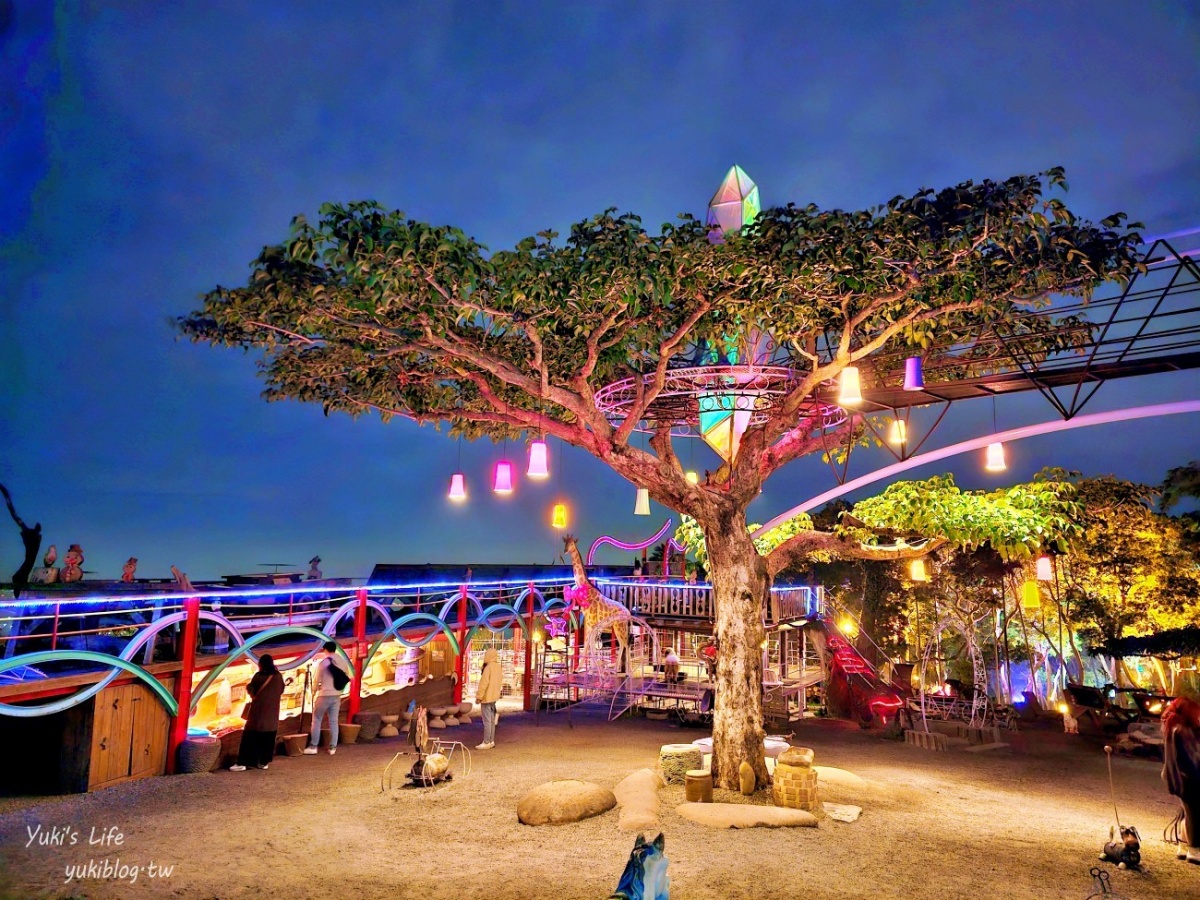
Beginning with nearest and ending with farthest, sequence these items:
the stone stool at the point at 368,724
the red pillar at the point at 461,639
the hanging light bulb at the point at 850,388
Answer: the hanging light bulb at the point at 850,388 < the stone stool at the point at 368,724 < the red pillar at the point at 461,639

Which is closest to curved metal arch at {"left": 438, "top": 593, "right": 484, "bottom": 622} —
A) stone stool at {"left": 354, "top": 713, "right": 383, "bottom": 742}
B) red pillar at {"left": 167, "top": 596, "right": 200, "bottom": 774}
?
stone stool at {"left": 354, "top": 713, "right": 383, "bottom": 742}

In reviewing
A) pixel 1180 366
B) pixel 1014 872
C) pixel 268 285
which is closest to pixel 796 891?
pixel 1014 872

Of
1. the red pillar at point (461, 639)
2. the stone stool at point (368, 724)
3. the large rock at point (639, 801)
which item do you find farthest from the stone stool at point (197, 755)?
the red pillar at point (461, 639)

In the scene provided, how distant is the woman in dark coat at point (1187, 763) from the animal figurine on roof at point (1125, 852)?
97 centimetres

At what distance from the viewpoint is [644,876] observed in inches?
174

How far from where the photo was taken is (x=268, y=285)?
8094 mm

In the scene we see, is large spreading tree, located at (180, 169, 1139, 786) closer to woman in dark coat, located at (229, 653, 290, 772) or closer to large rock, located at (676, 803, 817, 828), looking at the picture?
large rock, located at (676, 803, 817, 828)

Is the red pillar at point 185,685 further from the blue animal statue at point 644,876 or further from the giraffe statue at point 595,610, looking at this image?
the giraffe statue at point 595,610

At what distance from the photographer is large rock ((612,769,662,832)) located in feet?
26.8

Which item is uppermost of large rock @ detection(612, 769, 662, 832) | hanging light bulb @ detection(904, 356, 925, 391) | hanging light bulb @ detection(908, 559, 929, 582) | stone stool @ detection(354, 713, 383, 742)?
hanging light bulb @ detection(904, 356, 925, 391)

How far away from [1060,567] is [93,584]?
23.4 meters

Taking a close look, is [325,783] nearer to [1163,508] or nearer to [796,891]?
[796,891]

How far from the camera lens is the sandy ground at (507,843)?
641 centimetres

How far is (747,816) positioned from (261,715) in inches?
275
